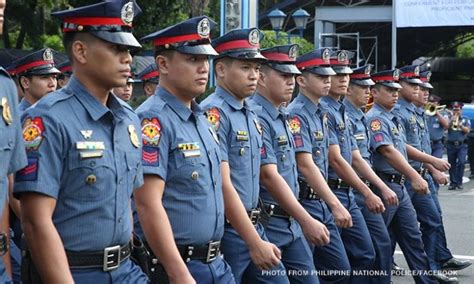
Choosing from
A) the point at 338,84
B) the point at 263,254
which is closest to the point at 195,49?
the point at 263,254

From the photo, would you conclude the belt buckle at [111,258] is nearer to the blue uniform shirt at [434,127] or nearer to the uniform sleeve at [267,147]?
the uniform sleeve at [267,147]

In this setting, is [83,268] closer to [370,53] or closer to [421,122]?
[421,122]

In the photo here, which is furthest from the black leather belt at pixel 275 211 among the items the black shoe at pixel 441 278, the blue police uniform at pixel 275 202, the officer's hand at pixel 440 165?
the officer's hand at pixel 440 165

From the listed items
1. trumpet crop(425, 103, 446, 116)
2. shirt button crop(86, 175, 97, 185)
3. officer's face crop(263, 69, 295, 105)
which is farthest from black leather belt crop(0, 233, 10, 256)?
trumpet crop(425, 103, 446, 116)

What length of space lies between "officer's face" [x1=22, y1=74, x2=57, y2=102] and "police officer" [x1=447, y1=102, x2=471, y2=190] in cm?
1292

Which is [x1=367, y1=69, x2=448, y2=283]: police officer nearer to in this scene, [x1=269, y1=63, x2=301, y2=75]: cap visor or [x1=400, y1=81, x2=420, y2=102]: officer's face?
[x1=400, y1=81, x2=420, y2=102]: officer's face

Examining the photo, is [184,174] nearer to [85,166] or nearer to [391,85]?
[85,166]

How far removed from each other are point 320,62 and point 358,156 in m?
0.99

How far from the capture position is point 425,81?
32.8ft

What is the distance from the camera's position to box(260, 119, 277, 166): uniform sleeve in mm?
5463

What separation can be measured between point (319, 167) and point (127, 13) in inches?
123

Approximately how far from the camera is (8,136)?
10.4ft

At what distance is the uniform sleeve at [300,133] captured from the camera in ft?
20.4

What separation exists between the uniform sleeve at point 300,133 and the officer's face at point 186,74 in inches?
74.8
